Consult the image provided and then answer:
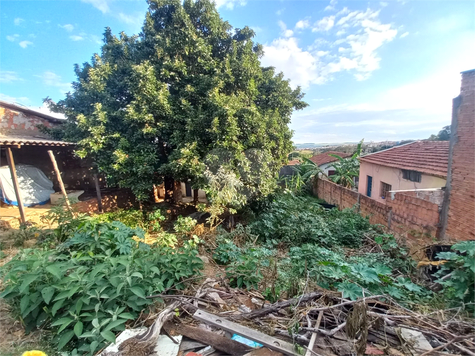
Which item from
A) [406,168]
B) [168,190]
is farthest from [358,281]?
[168,190]

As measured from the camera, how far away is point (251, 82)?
587cm

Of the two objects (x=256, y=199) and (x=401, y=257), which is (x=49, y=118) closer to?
(x=256, y=199)

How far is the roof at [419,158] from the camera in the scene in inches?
267

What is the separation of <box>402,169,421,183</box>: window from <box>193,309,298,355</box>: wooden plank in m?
8.31

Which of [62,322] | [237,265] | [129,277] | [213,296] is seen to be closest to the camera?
[62,322]

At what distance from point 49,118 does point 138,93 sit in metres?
5.37

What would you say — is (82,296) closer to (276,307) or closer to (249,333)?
(249,333)

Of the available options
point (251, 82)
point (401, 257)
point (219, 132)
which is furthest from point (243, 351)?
point (251, 82)

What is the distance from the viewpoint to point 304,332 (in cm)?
162

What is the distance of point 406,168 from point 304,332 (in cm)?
859

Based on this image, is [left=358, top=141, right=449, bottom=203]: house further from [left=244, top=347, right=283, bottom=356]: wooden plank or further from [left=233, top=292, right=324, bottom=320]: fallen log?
[left=244, top=347, right=283, bottom=356]: wooden plank

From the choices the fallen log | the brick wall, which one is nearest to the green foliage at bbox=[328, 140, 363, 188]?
the brick wall

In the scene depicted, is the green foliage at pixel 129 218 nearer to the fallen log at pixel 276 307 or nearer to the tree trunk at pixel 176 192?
the tree trunk at pixel 176 192

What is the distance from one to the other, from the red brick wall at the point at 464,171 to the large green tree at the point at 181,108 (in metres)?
3.96
